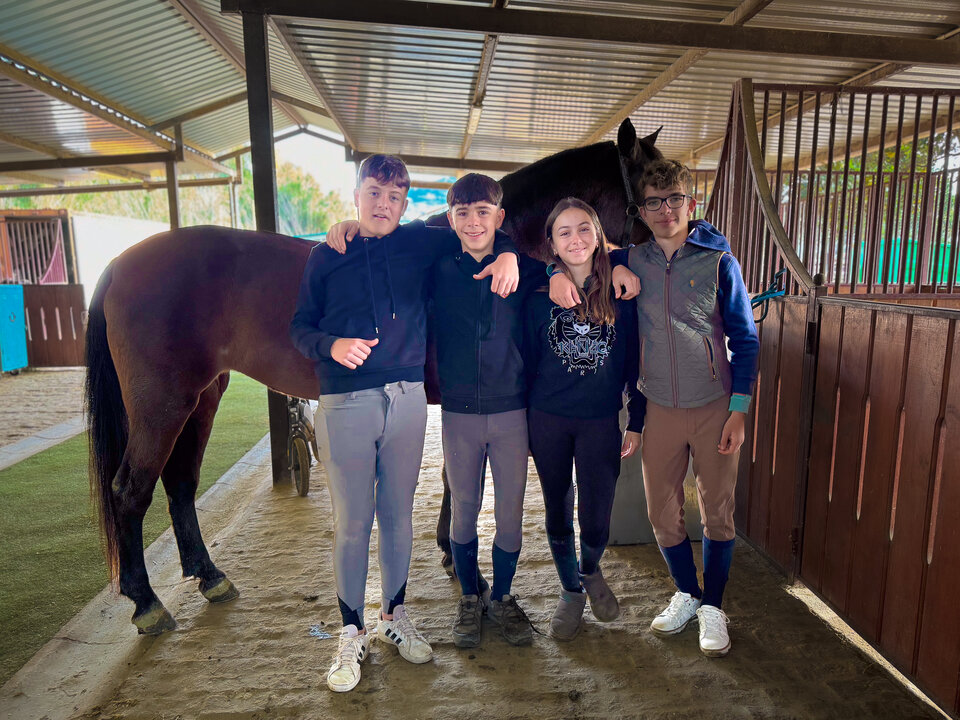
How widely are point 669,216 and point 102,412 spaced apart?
2548mm

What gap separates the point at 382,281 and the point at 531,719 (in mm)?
1500

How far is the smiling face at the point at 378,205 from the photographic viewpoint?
1.86 m

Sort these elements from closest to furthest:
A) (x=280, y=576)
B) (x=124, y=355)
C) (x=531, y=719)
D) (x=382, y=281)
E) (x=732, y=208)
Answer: (x=531, y=719) → (x=382, y=281) → (x=124, y=355) → (x=280, y=576) → (x=732, y=208)

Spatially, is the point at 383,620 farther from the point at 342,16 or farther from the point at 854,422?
the point at 342,16

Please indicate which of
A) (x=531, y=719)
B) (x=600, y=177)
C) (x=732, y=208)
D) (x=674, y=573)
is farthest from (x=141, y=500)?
(x=732, y=208)

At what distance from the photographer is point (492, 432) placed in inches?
77.2

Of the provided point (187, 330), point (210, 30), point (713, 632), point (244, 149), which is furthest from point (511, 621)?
point (244, 149)

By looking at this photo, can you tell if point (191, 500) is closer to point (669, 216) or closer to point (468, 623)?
point (468, 623)

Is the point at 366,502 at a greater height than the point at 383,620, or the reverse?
the point at 366,502

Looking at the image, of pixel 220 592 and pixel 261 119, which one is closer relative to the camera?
pixel 220 592

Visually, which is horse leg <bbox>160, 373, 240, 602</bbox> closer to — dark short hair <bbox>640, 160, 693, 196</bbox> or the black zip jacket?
the black zip jacket

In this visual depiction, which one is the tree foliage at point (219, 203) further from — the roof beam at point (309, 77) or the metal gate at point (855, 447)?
the metal gate at point (855, 447)

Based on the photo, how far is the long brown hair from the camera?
1.93 metres

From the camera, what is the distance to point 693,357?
6.51 feet
